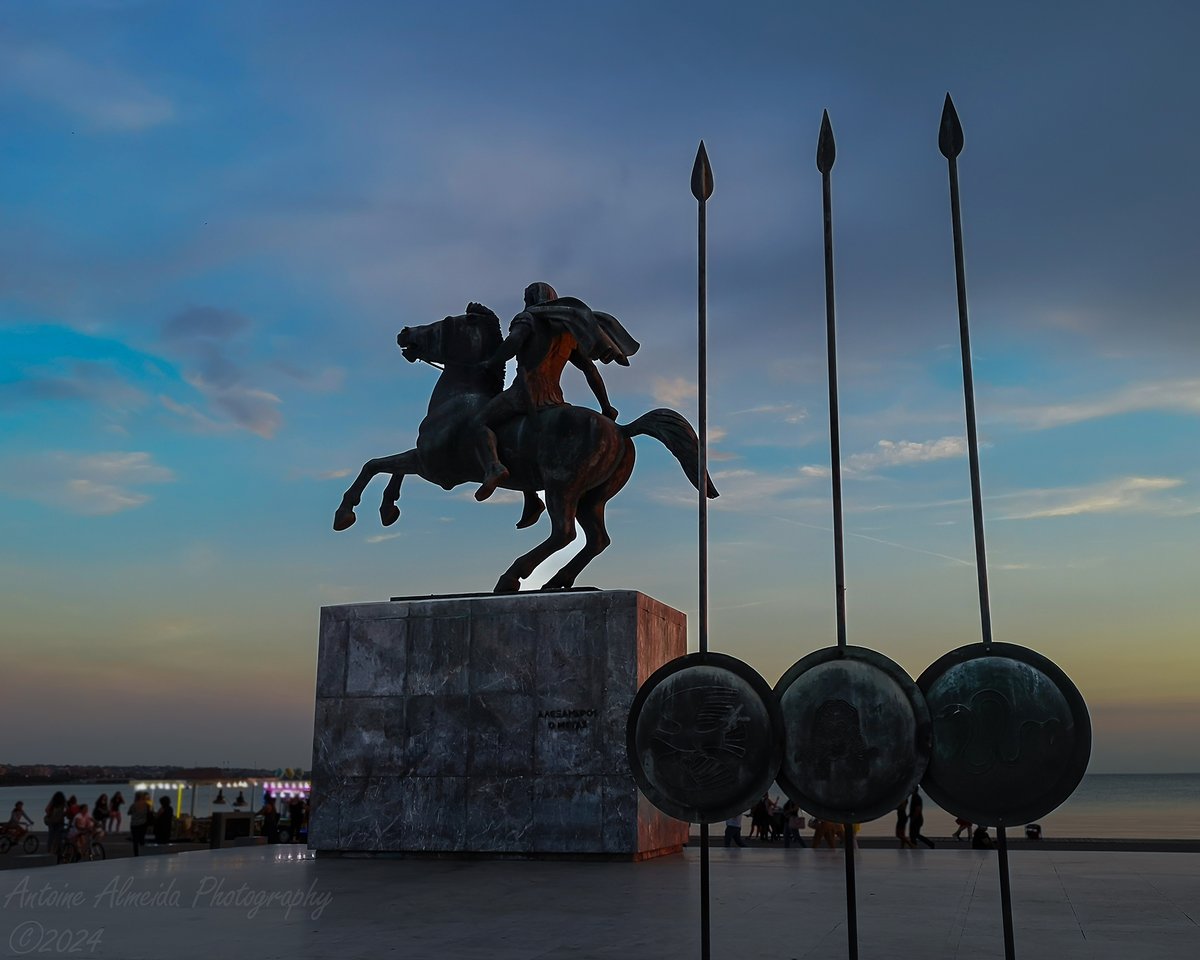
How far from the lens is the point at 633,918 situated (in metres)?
8.06

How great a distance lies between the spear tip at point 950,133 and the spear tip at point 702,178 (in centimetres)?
158

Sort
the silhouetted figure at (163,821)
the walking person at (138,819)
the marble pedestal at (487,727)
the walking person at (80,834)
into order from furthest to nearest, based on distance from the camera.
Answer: the silhouetted figure at (163,821), the walking person at (138,819), the walking person at (80,834), the marble pedestal at (487,727)

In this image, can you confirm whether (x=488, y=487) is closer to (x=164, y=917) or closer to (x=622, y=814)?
(x=622, y=814)

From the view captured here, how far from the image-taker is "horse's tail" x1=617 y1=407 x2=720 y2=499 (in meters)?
13.6

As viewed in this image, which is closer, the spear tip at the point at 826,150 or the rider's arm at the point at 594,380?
the spear tip at the point at 826,150

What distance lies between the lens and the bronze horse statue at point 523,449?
1336cm

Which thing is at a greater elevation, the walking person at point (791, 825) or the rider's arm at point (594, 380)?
the rider's arm at point (594, 380)

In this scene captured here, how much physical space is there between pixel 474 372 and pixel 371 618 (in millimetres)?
3374

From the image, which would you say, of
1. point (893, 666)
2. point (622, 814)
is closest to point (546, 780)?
point (622, 814)

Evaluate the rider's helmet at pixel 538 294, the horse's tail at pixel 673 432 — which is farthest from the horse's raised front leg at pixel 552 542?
the rider's helmet at pixel 538 294

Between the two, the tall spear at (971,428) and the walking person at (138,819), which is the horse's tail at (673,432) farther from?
the walking person at (138,819)

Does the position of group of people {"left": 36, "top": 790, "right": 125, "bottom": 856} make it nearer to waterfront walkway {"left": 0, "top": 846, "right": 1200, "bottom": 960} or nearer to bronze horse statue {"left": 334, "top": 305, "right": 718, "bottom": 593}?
waterfront walkway {"left": 0, "top": 846, "right": 1200, "bottom": 960}

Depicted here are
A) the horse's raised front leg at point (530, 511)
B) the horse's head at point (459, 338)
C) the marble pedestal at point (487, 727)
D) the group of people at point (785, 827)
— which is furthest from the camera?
the group of people at point (785, 827)

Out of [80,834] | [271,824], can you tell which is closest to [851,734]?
[80,834]
